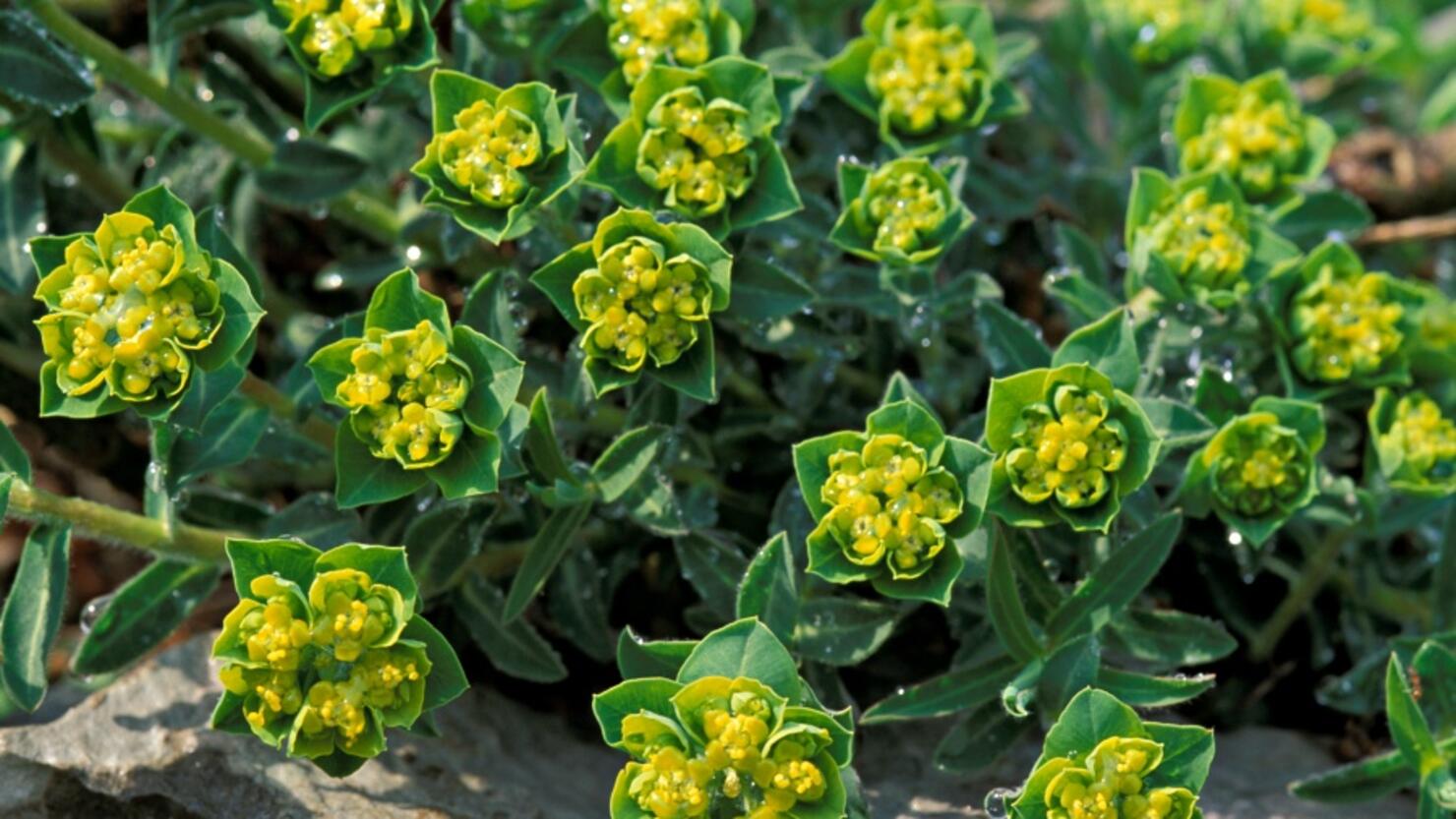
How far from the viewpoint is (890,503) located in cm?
232

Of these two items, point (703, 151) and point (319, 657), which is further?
point (703, 151)

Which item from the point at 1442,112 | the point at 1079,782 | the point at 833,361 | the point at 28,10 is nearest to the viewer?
the point at 1079,782

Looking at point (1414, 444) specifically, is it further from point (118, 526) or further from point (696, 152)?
point (118, 526)

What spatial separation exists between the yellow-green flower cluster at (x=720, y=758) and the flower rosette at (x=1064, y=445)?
513 millimetres

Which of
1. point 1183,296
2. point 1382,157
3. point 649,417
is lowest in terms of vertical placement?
point 1382,157

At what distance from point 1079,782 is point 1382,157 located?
127 inches

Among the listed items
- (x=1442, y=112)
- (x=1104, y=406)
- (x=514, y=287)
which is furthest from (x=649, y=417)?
(x=1442, y=112)

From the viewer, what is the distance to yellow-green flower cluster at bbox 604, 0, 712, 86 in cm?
271

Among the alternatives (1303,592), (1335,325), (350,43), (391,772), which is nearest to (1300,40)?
(1335,325)

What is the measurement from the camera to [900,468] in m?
2.34

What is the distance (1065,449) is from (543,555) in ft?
2.86

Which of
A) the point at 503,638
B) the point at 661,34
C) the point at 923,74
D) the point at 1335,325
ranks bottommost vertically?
the point at 503,638

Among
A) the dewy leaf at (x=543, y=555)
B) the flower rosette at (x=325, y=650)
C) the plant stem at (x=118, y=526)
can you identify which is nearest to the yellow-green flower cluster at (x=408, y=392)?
the flower rosette at (x=325, y=650)

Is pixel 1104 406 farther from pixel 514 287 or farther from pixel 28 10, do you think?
pixel 28 10
